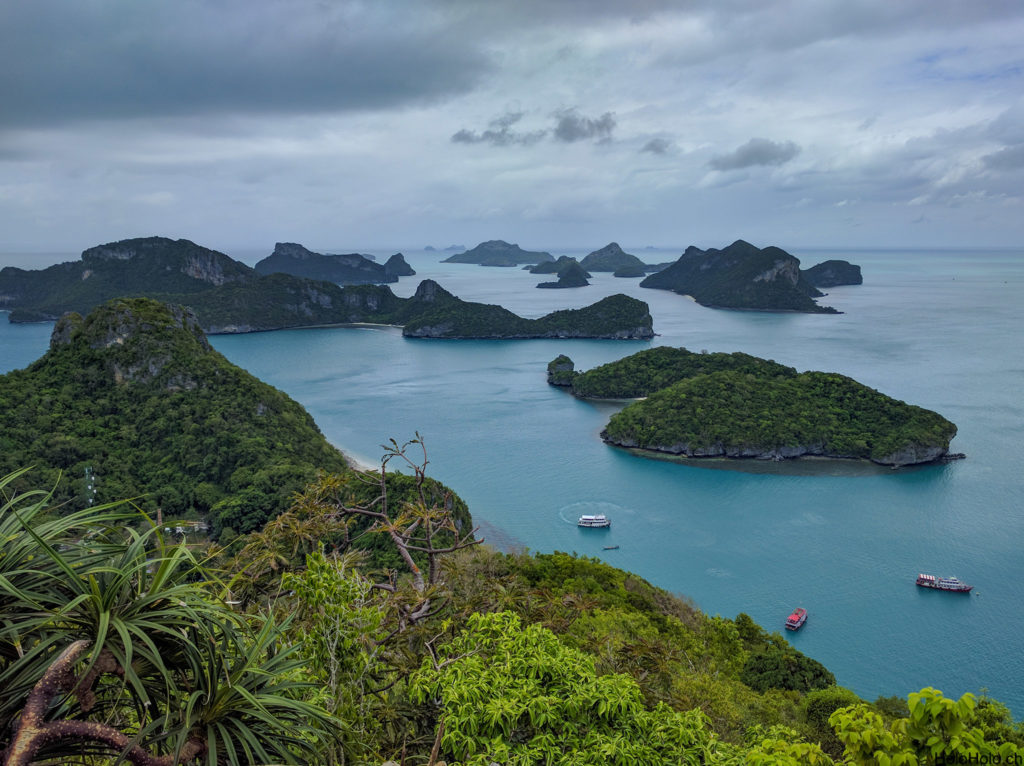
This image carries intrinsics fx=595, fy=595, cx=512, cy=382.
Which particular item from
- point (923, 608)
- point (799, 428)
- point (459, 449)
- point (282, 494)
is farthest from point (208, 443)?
point (799, 428)

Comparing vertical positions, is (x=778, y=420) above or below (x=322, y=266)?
below

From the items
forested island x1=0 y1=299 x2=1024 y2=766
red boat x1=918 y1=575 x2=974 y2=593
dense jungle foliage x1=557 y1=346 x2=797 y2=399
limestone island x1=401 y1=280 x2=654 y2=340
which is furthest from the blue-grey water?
limestone island x1=401 y1=280 x2=654 y2=340

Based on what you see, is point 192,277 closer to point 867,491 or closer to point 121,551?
point 867,491

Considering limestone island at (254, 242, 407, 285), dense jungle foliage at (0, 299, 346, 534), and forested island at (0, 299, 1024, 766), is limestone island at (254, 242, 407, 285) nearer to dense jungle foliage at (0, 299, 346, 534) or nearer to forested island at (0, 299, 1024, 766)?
dense jungle foliage at (0, 299, 346, 534)

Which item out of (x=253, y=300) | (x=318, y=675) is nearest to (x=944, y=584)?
(x=318, y=675)

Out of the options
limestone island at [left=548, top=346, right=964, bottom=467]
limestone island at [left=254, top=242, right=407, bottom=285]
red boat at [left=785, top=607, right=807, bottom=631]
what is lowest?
red boat at [left=785, top=607, right=807, bottom=631]

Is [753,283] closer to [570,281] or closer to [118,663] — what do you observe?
[570,281]

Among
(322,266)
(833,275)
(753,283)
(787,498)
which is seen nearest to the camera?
(787,498)
